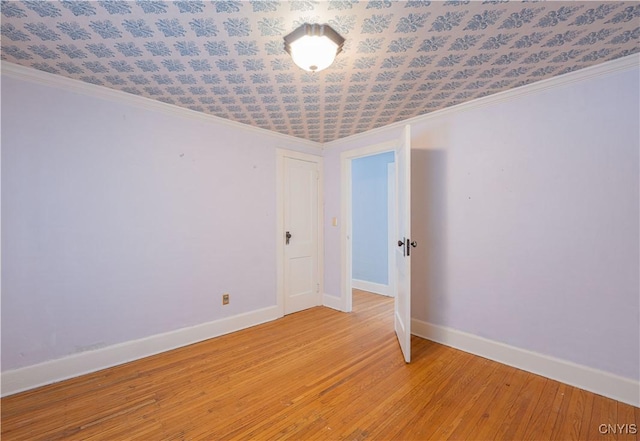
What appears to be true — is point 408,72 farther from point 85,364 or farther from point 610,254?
point 85,364

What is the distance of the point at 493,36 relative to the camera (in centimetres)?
161

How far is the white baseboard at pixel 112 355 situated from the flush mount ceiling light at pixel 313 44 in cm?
259

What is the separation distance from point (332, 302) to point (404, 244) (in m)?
1.71

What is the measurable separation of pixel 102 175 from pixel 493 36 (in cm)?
298

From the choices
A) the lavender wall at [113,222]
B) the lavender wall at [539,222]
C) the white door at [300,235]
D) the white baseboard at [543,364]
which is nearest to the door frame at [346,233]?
the white door at [300,235]

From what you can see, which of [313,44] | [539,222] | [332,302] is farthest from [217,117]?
[539,222]

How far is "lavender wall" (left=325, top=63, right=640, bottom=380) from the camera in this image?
186cm

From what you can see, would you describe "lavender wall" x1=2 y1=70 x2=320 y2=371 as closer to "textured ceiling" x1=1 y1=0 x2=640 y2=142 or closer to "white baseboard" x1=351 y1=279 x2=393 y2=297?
"textured ceiling" x1=1 y1=0 x2=640 y2=142

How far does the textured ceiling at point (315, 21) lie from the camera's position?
4.61 feet

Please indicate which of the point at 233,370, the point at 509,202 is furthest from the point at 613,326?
the point at 233,370

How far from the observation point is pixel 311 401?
6.07 ft

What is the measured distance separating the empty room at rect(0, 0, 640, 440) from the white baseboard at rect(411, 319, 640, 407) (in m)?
0.01

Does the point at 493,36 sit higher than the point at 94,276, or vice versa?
the point at 493,36

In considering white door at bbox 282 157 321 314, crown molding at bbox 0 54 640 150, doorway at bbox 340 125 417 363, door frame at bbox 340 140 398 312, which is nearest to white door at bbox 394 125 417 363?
doorway at bbox 340 125 417 363
